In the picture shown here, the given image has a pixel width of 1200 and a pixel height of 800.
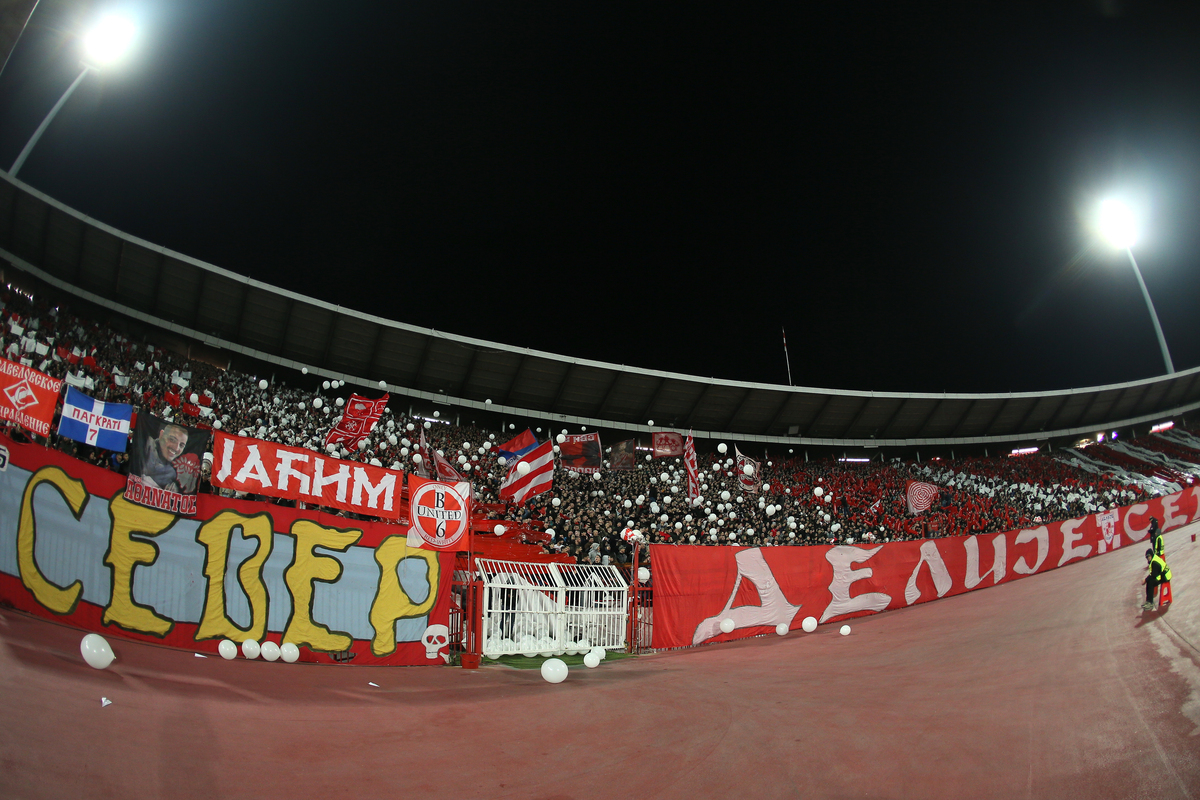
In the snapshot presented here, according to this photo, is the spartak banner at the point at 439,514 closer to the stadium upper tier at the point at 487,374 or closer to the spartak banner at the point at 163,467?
the spartak banner at the point at 163,467

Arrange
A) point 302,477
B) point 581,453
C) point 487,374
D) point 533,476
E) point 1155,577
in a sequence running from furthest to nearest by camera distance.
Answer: point 487,374, point 581,453, point 533,476, point 302,477, point 1155,577

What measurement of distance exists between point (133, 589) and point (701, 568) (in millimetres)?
11843

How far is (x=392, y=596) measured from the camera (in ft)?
41.6

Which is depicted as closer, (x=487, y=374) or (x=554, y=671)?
(x=554, y=671)

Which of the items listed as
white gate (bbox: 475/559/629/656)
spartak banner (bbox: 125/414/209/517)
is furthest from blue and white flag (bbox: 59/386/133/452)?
white gate (bbox: 475/559/629/656)

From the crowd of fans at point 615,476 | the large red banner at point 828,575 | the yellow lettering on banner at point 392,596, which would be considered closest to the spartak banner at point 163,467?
the crowd of fans at point 615,476

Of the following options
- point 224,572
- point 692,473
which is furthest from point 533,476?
point 224,572

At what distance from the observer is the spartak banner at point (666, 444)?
95.2ft

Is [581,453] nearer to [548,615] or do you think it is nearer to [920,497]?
[548,615]

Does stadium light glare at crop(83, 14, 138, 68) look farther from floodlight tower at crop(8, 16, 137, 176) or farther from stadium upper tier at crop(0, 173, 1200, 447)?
stadium upper tier at crop(0, 173, 1200, 447)

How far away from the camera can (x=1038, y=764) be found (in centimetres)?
591

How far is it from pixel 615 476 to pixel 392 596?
646 inches

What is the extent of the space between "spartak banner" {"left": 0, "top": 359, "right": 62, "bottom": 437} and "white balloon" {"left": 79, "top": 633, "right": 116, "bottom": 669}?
17.8 feet

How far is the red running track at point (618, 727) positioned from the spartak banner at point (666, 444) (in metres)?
17.4
